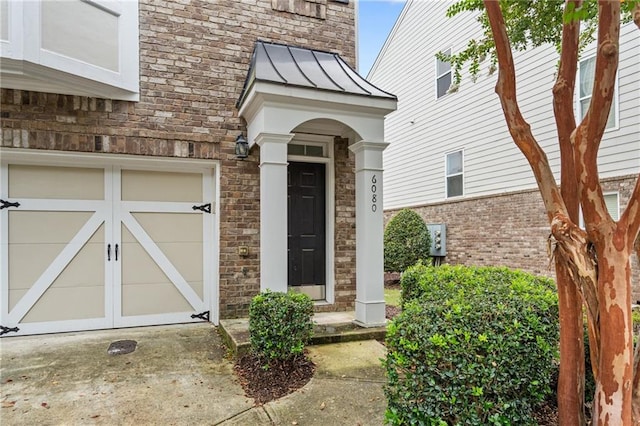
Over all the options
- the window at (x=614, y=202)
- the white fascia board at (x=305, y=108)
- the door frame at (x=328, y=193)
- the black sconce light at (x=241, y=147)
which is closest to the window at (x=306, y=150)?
the door frame at (x=328, y=193)

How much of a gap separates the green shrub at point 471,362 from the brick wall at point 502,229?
5.73 meters

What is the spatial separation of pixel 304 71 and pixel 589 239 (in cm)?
375

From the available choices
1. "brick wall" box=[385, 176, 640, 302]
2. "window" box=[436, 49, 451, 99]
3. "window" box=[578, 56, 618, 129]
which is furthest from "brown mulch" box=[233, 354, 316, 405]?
"window" box=[436, 49, 451, 99]

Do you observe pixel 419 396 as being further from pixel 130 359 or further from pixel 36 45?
pixel 36 45

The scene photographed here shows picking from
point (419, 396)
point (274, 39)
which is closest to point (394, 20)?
point (274, 39)

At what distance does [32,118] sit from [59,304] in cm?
235

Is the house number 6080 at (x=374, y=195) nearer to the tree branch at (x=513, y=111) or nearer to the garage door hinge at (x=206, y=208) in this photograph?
the garage door hinge at (x=206, y=208)

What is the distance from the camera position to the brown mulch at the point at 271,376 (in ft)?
10.5

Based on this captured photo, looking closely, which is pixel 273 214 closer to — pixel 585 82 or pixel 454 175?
pixel 585 82

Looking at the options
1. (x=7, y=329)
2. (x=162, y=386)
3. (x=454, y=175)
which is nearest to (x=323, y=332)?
(x=162, y=386)

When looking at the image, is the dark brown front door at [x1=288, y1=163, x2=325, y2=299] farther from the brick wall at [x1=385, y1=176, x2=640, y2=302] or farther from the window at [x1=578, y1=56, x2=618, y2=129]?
the window at [x1=578, y1=56, x2=618, y2=129]

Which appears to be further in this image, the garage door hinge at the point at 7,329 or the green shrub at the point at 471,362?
the garage door hinge at the point at 7,329

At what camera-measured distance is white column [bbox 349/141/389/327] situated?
4.59 metres

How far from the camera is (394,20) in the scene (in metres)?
12.8
